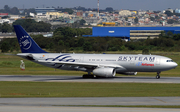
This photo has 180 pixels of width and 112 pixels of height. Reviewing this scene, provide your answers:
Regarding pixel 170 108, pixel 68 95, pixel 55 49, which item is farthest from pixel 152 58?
pixel 55 49

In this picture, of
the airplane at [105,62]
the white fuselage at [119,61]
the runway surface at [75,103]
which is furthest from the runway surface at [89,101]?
the white fuselage at [119,61]

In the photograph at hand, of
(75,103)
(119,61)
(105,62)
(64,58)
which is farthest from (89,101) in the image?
(64,58)

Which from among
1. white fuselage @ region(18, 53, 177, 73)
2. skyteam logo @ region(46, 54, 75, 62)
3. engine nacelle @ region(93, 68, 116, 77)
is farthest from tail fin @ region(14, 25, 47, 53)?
engine nacelle @ region(93, 68, 116, 77)

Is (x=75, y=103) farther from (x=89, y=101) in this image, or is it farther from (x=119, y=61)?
(x=119, y=61)

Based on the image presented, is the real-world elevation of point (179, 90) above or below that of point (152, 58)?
below

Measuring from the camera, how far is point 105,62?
50344 millimetres

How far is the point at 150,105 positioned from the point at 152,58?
77.3ft

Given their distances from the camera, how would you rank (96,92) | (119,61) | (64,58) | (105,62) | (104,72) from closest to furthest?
(96,92)
(104,72)
(119,61)
(105,62)
(64,58)

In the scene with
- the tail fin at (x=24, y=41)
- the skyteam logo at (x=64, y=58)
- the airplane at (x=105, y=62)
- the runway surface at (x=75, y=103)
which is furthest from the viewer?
the tail fin at (x=24, y=41)

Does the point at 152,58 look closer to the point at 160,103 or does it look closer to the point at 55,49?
the point at 160,103

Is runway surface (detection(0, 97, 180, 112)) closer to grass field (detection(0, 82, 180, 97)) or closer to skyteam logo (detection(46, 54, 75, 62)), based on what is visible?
grass field (detection(0, 82, 180, 97))

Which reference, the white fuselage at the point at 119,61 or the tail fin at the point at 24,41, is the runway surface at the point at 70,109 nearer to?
the white fuselage at the point at 119,61

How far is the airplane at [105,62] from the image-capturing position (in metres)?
48.4

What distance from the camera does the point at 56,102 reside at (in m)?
27.5
